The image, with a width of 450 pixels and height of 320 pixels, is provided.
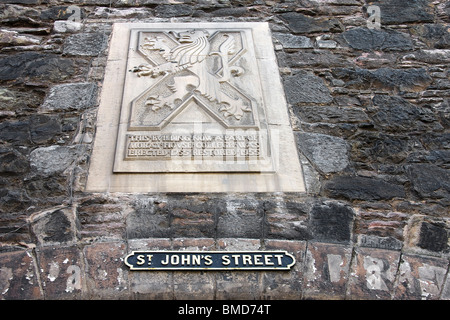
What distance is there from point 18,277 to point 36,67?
1844 millimetres

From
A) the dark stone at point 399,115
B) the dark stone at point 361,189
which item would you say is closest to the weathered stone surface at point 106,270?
the dark stone at point 361,189

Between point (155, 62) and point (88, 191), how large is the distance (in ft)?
4.09

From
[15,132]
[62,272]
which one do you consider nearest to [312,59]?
[15,132]

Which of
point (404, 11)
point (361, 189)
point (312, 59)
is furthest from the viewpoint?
point (404, 11)

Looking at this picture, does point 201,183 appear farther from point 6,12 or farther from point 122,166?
point 6,12

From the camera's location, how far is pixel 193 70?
4066 millimetres

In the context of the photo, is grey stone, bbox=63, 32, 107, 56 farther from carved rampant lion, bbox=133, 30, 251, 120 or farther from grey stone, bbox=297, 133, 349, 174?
grey stone, bbox=297, 133, 349, 174

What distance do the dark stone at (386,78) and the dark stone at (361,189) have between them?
92 cm

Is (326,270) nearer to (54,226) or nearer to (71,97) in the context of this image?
(54,226)

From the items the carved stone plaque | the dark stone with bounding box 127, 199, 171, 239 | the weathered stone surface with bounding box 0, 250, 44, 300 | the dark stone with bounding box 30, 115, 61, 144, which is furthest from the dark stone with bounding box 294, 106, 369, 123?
the weathered stone surface with bounding box 0, 250, 44, 300

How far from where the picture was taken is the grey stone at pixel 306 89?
3.94m

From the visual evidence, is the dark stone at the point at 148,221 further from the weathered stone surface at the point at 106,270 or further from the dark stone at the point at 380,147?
the dark stone at the point at 380,147

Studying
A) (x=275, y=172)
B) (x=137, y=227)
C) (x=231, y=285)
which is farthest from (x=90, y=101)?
(x=231, y=285)

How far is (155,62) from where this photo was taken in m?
4.09
